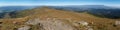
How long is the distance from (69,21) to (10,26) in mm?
2222

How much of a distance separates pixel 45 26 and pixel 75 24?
113 centimetres

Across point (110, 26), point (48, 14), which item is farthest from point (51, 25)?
point (110, 26)

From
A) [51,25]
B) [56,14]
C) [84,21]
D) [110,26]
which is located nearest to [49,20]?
[51,25]

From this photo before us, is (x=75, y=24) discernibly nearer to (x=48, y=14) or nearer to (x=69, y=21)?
(x=69, y=21)

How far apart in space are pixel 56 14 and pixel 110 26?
2199mm

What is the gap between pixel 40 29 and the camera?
8688mm

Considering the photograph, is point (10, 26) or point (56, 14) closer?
point (10, 26)

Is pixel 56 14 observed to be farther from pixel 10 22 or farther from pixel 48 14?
pixel 10 22

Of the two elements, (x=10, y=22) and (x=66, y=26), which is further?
(x=10, y=22)

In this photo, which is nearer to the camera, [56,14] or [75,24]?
[75,24]

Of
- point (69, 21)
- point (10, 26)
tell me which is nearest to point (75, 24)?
point (69, 21)

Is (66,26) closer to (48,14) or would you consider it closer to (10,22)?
(48,14)

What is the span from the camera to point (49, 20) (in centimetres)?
864

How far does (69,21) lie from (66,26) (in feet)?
1.34
